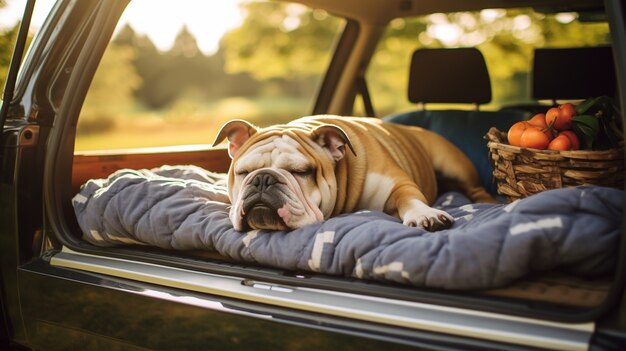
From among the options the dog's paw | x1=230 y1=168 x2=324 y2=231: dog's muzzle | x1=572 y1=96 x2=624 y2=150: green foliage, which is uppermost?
x1=572 y1=96 x2=624 y2=150: green foliage

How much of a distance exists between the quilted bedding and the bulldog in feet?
0.34

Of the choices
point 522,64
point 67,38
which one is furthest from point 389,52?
point 67,38

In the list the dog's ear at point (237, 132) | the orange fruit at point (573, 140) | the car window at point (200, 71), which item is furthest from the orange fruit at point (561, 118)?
the car window at point (200, 71)

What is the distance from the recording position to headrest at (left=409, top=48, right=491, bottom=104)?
4.05 metres

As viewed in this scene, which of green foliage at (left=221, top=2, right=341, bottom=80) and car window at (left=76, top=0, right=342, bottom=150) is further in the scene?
car window at (left=76, top=0, right=342, bottom=150)

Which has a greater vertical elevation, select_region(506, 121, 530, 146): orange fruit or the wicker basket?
select_region(506, 121, 530, 146): orange fruit

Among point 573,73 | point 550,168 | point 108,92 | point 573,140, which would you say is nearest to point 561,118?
point 573,140

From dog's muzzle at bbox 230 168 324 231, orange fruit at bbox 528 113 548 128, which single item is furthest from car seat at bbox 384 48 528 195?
dog's muzzle at bbox 230 168 324 231

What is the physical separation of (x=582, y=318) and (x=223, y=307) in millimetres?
1090

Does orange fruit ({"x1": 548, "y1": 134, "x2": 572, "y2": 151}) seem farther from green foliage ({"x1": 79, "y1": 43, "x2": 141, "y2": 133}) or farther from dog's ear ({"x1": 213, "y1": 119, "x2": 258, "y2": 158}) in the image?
green foliage ({"x1": 79, "y1": 43, "x2": 141, "y2": 133})

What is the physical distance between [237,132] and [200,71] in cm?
2788

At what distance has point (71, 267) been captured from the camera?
2.42 m

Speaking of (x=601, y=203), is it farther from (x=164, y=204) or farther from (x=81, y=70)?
(x=81, y=70)

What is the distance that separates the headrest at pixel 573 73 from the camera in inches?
155
